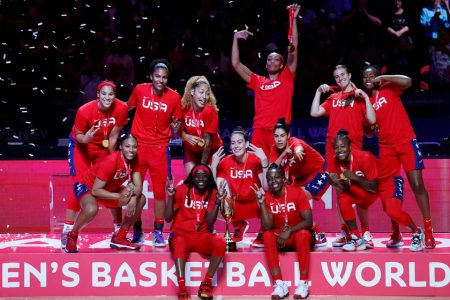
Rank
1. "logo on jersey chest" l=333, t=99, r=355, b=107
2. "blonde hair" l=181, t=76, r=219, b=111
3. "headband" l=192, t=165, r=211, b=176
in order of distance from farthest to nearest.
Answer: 1. "blonde hair" l=181, t=76, r=219, b=111
2. "logo on jersey chest" l=333, t=99, r=355, b=107
3. "headband" l=192, t=165, r=211, b=176

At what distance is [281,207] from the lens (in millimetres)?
8266

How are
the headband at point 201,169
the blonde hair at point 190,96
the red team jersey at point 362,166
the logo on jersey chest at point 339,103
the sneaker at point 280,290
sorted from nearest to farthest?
the sneaker at point 280,290 → the headband at point 201,169 → the red team jersey at point 362,166 → the logo on jersey chest at point 339,103 → the blonde hair at point 190,96

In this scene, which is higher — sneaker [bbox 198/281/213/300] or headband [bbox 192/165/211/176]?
headband [bbox 192/165/211/176]

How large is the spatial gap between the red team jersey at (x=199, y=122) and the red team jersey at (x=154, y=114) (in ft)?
0.45

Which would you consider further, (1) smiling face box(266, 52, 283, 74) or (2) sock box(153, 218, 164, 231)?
(1) smiling face box(266, 52, 283, 74)

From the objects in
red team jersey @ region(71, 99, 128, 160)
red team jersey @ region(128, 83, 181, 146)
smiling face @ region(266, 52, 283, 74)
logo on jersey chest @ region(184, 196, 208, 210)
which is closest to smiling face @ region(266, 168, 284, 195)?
logo on jersey chest @ region(184, 196, 208, 210)

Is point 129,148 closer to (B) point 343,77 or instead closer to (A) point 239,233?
(A) point 239,233

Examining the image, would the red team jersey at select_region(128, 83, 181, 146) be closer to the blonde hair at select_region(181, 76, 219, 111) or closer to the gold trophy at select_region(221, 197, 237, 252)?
the blonde hair at select_region(181, 76, 219, 111)

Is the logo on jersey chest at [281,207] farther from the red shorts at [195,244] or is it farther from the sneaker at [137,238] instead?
the sneaker at [137,238]

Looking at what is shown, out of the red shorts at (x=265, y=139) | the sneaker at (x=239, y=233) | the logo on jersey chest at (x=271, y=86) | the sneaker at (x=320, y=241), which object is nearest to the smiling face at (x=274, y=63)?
the logo on jersey chest at (x=271, y=86)

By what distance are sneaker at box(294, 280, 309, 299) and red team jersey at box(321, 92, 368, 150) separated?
4.52 ft

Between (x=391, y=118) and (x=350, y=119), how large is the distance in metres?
0.38

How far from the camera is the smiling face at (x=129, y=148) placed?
8312 mm

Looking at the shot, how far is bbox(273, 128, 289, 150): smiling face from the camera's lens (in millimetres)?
8484
